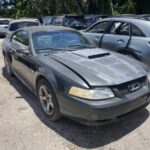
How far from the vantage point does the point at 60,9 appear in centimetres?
2775

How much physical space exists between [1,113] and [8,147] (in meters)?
1.17

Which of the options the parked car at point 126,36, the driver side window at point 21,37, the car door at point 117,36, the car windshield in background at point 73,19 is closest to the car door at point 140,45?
the parked car at point 126,36

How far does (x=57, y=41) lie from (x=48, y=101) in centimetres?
129

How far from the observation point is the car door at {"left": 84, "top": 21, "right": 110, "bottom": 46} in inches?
291

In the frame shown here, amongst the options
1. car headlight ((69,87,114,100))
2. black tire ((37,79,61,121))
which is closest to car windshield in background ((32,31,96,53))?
black tire ((37,79,61,121))

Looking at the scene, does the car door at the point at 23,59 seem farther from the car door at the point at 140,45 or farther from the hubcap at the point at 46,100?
the car door at the point at 140,45

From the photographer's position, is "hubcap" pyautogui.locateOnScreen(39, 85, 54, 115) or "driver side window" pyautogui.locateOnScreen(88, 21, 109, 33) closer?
"hubcap" pyautogui.locateOnScreen(39, 85, 54, 115)

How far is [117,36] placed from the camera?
22.5ft

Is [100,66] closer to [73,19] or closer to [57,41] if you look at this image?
[57,41]

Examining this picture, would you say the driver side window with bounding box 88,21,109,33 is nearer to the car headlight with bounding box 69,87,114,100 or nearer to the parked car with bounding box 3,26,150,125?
the parked car with bounding box 3,26,150,125

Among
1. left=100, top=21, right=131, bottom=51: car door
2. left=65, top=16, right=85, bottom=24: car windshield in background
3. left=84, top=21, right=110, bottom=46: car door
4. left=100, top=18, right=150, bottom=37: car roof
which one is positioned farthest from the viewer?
left=65, top=16, right=85, bottom=24: car windshield in background

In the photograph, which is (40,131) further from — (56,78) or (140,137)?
(140,137)

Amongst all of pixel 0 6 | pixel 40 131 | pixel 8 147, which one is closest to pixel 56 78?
pixel 40 131

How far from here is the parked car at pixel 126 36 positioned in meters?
6.13
